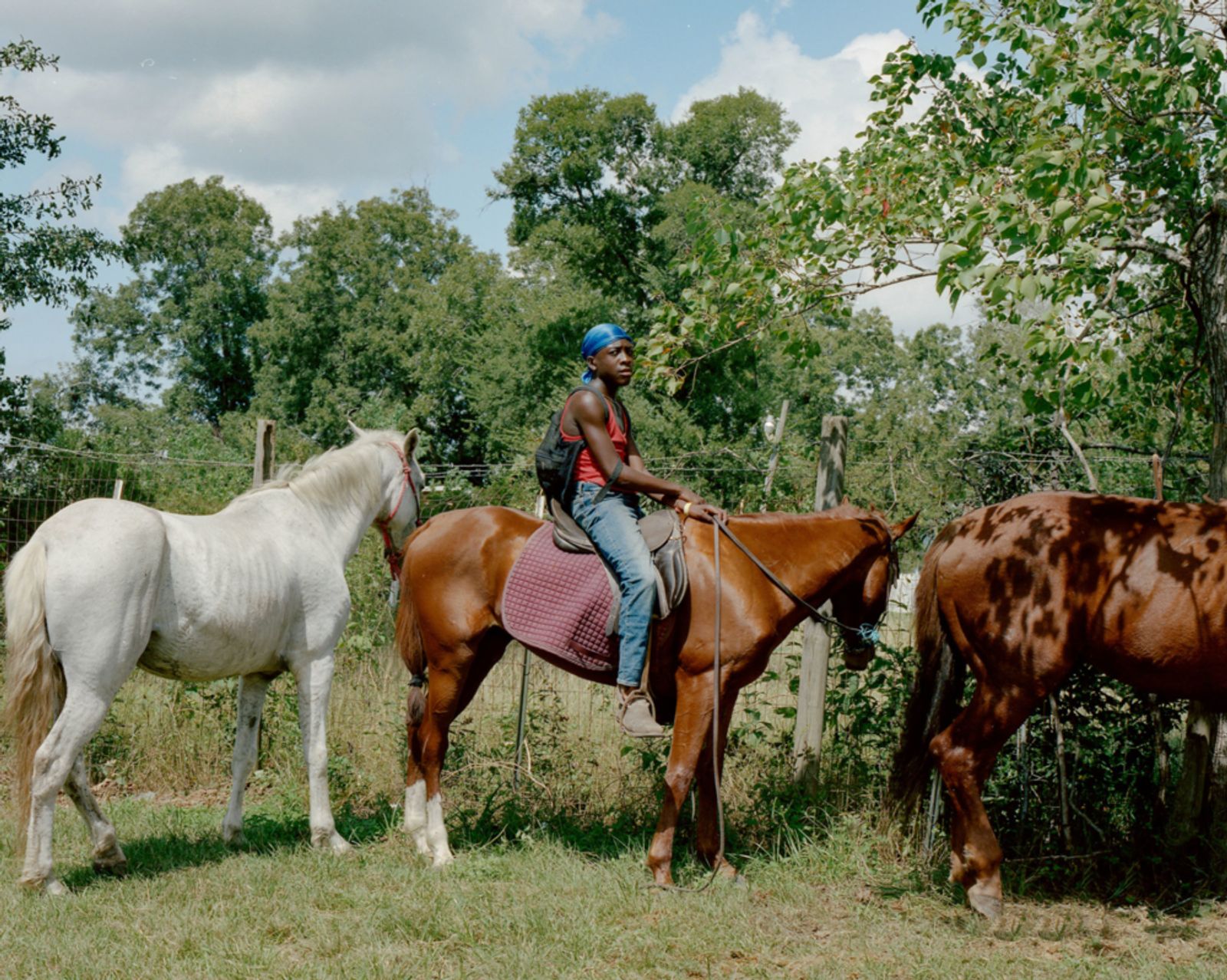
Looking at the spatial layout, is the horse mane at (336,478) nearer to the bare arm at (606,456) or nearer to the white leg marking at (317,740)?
the white leg marking at (317,740)

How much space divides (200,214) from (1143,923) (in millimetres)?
46147

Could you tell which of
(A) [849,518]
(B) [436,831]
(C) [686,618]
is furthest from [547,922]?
(A) [849,518]

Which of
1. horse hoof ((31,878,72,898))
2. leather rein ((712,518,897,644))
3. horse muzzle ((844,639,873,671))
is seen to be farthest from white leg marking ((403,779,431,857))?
horse muzzle ((844,639,873,671))

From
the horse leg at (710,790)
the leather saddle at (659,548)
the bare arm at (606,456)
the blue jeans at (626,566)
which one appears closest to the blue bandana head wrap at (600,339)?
the bare arm at (606,456)

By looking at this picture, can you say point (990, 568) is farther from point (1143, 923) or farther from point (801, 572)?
point (1143, 923)

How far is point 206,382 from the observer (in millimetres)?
44406

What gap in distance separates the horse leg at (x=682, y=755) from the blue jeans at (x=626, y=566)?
0.30m

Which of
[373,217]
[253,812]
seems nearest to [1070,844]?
[253,812]

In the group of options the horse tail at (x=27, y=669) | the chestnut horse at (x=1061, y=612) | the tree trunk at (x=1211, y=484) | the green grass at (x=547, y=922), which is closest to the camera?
the green grass at (x=547, y=922)

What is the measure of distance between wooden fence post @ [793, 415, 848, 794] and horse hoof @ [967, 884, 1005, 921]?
134cm

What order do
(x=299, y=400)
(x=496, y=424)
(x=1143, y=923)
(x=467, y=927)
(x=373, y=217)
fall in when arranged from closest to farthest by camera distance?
(x=467, y=927) → (x=1143, y=923) → (x=496, y=424) → (x=299, y=400) → (x=373, y=217)

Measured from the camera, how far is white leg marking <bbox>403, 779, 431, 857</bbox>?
586cm

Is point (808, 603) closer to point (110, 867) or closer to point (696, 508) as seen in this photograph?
point (696, 508)

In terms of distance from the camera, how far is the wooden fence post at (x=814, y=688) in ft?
20.2
